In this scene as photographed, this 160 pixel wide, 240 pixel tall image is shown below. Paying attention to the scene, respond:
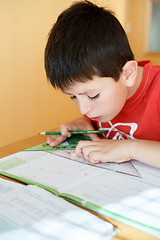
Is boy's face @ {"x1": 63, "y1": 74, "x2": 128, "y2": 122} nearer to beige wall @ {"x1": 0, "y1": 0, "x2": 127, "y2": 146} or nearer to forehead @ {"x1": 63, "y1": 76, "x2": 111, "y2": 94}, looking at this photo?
forehead @ {"x1": 63, "y1": 76, "x2": 111, "y2": 94}

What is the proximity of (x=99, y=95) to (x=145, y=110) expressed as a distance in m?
0.21

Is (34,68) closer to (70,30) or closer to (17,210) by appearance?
(70,30)

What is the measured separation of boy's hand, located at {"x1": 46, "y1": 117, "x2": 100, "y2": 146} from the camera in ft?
2.71

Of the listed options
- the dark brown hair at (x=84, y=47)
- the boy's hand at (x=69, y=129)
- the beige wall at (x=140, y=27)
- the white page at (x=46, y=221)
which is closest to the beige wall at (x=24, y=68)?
the boy's hand at (x=69, y=129)

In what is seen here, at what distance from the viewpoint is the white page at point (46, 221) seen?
1.26ft

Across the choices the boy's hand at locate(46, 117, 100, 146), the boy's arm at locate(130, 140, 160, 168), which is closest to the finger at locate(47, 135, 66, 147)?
the boy's hand at locate(46, 117, 100, 146)

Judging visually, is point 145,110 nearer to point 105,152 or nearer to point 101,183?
point 105,152

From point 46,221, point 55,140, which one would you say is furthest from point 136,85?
point 46,221

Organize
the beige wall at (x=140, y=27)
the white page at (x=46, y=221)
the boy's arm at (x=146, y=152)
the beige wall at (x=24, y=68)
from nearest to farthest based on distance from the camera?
the white page at (x=46, y=221)
the boy's arm at (x=146, y=152)
the beige wall at (x=24, y=68)
the beige wall at (x=140, y=27)

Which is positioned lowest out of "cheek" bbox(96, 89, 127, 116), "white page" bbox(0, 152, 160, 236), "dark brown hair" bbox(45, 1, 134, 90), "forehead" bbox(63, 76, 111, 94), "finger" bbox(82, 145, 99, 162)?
"white page" bbox(0, 152, 160, 236)

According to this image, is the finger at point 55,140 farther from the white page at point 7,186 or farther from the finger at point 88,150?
the white page at point 7,186

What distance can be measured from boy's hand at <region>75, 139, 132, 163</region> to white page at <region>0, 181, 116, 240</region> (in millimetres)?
199

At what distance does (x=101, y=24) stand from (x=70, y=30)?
0.26ft

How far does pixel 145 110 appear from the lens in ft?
2.74
